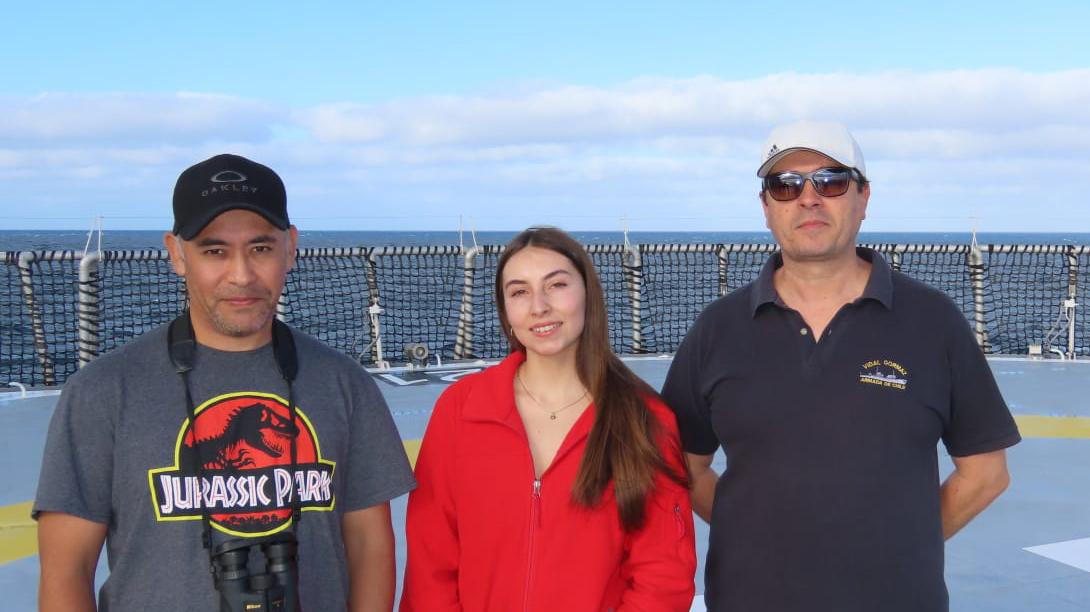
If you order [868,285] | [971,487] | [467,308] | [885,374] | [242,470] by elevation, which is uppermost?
[868,285]

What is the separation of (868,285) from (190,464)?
67.5 inches

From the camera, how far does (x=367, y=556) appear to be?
2293mm

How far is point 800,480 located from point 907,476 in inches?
10.3

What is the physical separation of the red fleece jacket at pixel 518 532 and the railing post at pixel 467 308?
7090 millimetres

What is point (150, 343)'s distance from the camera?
83.4 inches

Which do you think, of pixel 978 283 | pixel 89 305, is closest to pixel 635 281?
pixel 978 283

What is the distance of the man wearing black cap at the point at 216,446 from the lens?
6.55 ft

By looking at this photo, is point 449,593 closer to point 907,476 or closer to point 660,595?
point 660,595

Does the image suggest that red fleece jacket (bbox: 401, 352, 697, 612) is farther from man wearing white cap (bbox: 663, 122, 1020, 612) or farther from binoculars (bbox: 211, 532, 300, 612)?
binoculars (bbox: 211, 532, 300, 612)

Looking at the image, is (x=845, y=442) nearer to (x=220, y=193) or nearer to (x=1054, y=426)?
(x=220, y=193)

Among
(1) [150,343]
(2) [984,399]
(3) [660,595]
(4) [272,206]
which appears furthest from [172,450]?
(2) [984,399]

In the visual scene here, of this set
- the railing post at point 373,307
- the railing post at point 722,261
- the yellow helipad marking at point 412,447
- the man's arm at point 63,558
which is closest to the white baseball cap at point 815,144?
the man's arm at point 63,558

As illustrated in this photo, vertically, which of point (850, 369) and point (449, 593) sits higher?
point (850, 369)

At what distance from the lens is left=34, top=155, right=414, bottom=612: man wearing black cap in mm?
1995
